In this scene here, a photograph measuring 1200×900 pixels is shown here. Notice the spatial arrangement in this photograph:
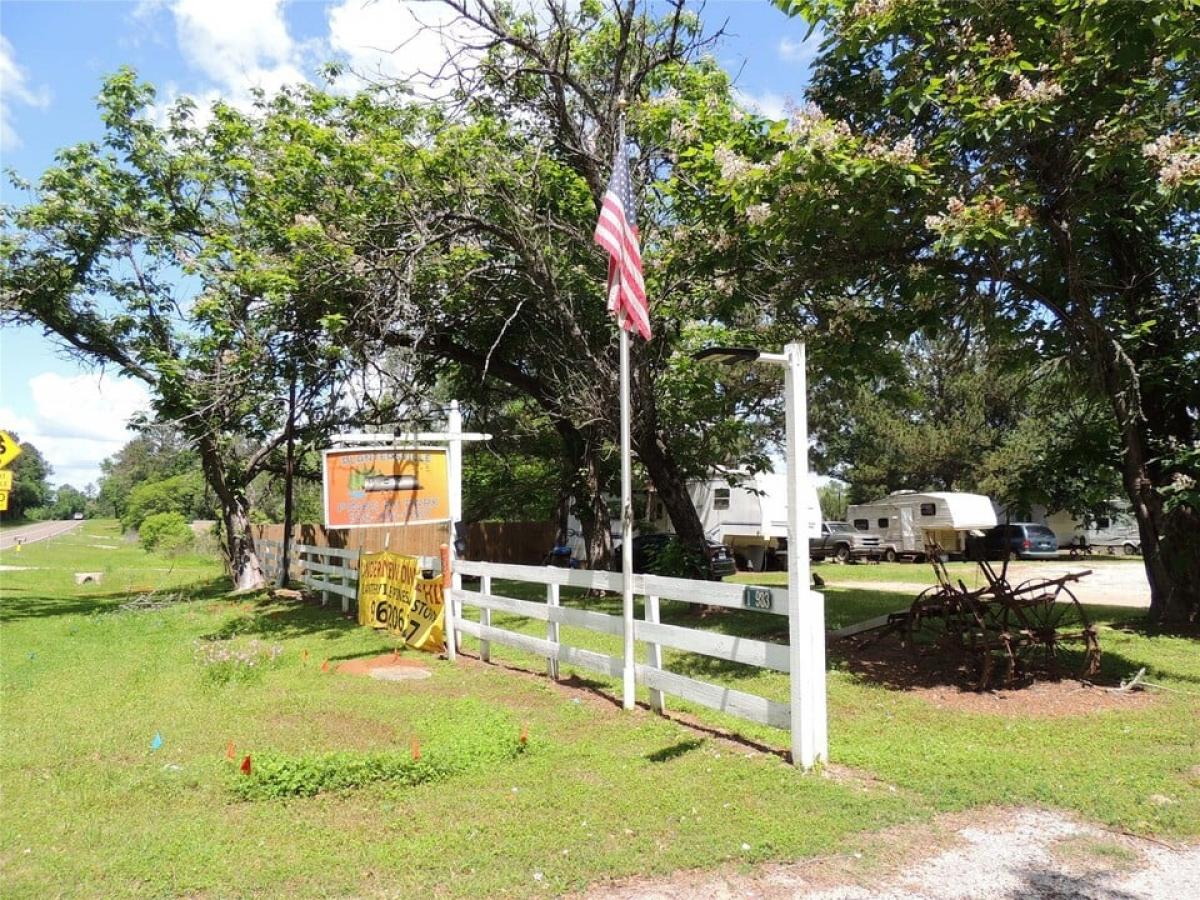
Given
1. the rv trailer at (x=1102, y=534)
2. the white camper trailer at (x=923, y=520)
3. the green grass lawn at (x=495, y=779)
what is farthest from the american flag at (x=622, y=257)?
the rv trailer at (x=1102, y=534)

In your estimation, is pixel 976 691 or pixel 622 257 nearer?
pixel 622 257

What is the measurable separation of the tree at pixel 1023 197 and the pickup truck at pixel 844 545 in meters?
24.7

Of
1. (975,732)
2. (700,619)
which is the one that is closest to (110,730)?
(975,732)

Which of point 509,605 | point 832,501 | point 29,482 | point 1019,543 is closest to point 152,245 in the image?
point 509,605

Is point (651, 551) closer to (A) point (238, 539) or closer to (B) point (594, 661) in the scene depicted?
(A) point (238, 539)

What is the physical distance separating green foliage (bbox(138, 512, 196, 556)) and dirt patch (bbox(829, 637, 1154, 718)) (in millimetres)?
39398

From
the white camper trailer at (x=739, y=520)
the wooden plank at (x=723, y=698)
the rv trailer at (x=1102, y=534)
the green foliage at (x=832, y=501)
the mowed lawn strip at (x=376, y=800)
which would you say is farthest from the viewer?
the green foliage at (x=832, y=501)

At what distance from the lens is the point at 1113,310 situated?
11117 millimetres

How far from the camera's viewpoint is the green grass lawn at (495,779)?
4.30 metres

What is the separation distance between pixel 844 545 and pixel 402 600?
2789 cm

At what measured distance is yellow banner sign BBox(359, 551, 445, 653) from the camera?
429 inches

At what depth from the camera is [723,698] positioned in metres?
6.38

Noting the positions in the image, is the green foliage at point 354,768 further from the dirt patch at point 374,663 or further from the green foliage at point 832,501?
the green foliage at point 832,501

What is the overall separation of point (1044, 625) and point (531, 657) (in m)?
5.66
